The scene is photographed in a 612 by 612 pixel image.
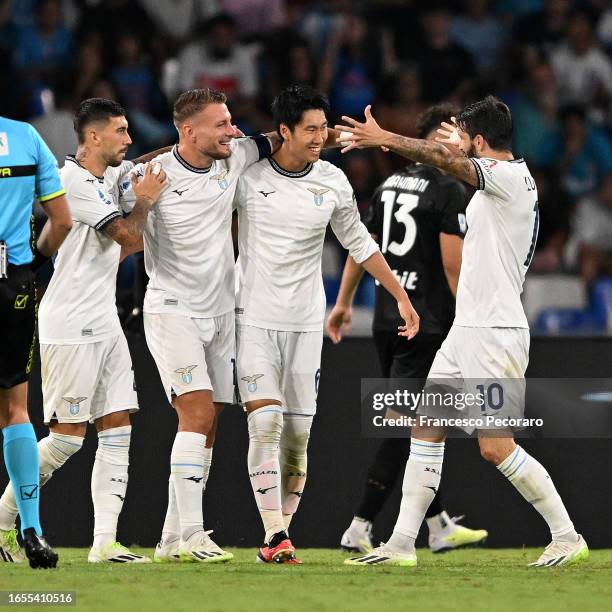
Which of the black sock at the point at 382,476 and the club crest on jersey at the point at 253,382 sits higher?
the club crest on jersey at the point at 253,382

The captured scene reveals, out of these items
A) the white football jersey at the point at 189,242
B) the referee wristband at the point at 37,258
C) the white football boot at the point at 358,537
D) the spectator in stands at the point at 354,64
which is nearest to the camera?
the referee wristband at the point at 37,258

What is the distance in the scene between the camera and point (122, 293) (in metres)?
8.38

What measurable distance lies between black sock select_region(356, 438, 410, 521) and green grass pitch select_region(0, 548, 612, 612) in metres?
0.80

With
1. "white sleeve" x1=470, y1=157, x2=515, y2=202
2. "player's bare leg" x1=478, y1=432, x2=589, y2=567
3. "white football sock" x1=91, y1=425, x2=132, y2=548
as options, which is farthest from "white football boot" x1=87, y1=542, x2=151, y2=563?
"white sleeve" x1=470, y1=157, x2=515, y2=202

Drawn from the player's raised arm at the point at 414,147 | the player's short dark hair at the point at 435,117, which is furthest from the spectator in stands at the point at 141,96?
the player's raised arm at the point at 414,147

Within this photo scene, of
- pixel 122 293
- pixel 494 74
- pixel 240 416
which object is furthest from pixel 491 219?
pixel 494 74

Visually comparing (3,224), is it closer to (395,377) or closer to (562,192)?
(395,377)

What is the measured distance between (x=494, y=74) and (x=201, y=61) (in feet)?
9.41

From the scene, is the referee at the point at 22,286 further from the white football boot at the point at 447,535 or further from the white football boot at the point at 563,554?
the white football boot at the point at 447,535

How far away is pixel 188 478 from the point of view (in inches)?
249

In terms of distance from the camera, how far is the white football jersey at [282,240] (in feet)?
21.6

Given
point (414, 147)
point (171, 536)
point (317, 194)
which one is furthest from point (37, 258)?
point (414, 147)

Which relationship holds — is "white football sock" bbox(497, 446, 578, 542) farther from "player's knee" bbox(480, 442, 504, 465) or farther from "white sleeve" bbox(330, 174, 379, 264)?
"white sleeve" bbox(330, 174, 379, 264)

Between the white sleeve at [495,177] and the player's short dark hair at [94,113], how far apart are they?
1.74 meters
